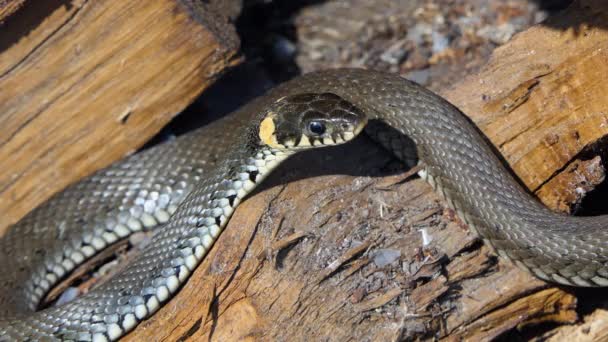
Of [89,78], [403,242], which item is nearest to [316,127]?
[403,242]

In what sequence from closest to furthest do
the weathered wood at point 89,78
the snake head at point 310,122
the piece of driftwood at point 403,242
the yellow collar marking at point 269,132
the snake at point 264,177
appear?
the piece of driftwood at point 403,242 < the snake at point 264,177 < the snake head at point 310,122 < the yellow collar marking at point 269,132 < the weathered wood at point 89,78

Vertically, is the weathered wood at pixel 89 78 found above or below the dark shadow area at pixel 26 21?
below

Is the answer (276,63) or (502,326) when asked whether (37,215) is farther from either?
(502,326)

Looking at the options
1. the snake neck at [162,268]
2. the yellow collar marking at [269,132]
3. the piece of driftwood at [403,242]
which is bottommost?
the piece of driftwood at [403,242]

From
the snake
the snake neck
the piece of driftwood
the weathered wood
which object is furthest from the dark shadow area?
the piece of driftwood

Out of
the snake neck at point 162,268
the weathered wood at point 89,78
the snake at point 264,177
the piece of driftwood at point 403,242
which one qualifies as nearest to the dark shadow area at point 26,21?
the weathered wood at point 89,78

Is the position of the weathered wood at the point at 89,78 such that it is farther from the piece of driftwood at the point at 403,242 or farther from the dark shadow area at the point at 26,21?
the piece of driftwood at the point at 403,242

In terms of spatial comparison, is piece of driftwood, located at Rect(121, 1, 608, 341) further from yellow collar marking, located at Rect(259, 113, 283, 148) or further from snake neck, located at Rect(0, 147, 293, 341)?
yellow collar marking, located at Rect(259, 113, 283, 148)

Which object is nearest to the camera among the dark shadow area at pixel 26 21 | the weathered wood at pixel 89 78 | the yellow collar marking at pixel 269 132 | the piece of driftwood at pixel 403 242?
the piece of driftwood at pixel 403 242
